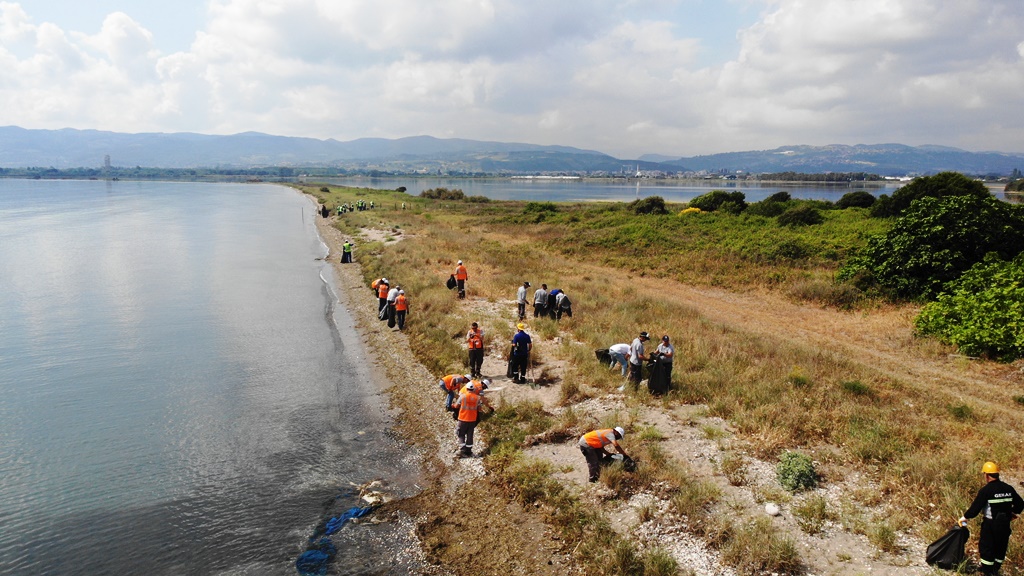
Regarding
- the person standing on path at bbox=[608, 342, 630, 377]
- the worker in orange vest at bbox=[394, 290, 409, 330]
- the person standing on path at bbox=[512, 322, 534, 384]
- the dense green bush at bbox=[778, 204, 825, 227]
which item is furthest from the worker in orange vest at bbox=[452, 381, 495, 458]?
the dense green bush at bbox=[778, 204, 825, 227]

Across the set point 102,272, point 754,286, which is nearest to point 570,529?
point 754,286

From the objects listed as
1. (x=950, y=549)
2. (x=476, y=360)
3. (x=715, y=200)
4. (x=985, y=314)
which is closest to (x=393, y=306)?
(x=476, y=360)

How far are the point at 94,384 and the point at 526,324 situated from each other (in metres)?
13.7

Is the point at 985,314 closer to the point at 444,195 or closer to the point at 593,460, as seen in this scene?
the point at 593,460

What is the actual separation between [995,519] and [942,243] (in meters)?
18.8

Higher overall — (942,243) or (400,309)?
(942,243)

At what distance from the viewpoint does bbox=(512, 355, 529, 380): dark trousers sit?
48.8ft

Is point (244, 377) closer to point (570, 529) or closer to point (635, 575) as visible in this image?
point (570, 529)

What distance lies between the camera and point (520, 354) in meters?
14.8

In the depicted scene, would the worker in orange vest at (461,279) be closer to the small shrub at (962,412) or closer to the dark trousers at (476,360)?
the dark trousers at (476,360)

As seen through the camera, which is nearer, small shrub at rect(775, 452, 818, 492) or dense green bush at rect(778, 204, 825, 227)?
small shrub at rect(775, 452, 818, 492)

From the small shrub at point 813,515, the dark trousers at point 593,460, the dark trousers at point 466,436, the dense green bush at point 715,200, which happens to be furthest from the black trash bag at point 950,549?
the dense green bush at point 715,200

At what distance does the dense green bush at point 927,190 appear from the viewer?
35.9 meters

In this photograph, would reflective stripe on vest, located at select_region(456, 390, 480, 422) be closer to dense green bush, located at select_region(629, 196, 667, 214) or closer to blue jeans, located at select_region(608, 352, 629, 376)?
blue jeans, located at select_region(608, 352, 629, 376)
